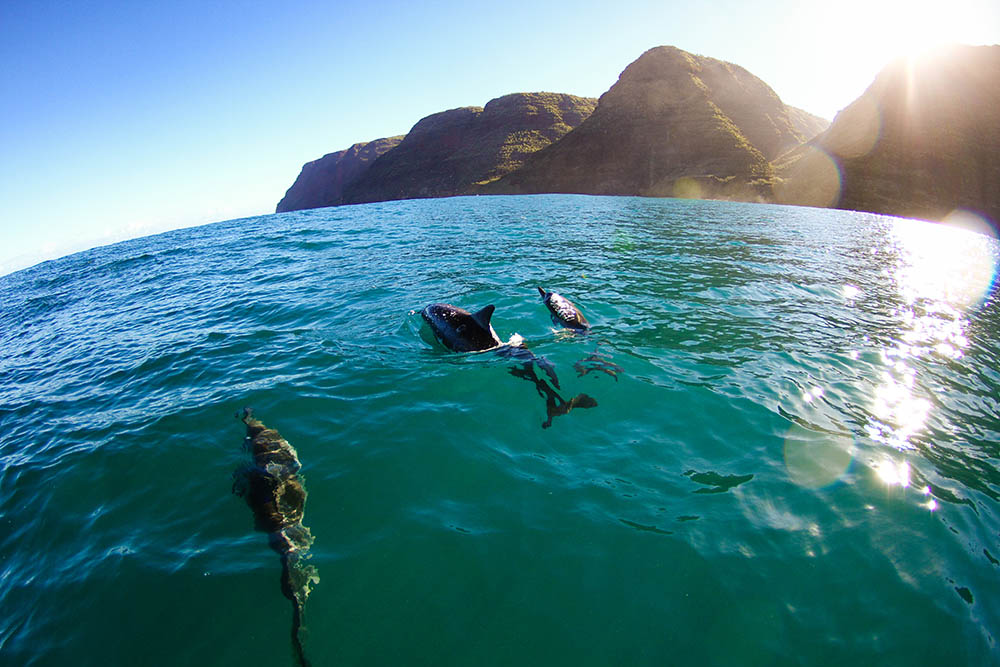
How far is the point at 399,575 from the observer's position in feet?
13.4

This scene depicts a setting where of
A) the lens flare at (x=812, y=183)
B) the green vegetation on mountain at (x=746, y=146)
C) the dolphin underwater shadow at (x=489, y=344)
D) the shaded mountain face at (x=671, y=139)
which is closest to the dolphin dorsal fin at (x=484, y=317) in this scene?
the dolphin underwater shadow at (x=489, y=344)

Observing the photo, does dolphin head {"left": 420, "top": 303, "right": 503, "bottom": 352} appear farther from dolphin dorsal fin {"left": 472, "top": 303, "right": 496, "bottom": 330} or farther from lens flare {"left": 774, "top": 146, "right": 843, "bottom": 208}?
lens flare {"left": 774, "top": 146, "right": 843, "bottom": 208}

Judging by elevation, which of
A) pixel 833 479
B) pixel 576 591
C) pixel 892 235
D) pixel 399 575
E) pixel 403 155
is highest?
pixel 403 155

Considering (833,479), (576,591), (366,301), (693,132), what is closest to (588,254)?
(366,301)

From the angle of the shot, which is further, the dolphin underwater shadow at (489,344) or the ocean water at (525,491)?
the dolphin underwater shadow at (489,344)

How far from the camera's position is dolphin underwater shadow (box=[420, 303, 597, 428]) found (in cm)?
686

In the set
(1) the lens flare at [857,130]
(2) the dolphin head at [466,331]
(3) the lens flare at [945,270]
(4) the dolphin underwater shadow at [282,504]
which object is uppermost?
(1) the lens flare at [857,130]

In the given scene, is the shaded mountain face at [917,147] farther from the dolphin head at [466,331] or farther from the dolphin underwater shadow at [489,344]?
the dolphin head at [466,331]

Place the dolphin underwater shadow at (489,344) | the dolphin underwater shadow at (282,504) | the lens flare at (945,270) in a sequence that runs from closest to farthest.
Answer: the dolphin underwater shadow at (282,504), the dolphin underwater shadow at (489,344), the lens flare at (945,270)

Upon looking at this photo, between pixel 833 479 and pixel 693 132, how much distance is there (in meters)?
103

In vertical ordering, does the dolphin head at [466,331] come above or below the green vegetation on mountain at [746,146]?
below

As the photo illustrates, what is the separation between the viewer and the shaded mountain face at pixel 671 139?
251 feet

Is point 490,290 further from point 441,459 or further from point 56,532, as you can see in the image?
point 56,532

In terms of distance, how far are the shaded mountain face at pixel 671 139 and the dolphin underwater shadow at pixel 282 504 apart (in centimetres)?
7950
